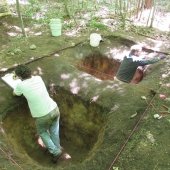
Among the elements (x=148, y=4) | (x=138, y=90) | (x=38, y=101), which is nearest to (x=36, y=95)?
(x=38, y=101)

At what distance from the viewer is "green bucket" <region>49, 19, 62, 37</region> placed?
29.8 feet

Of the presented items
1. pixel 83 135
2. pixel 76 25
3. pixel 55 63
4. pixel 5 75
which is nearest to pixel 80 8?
pixel 76 25

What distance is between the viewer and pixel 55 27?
360 inches

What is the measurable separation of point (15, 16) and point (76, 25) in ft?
6.92

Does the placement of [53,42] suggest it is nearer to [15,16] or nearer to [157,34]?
[15,16]

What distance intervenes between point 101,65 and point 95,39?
2.55 ft

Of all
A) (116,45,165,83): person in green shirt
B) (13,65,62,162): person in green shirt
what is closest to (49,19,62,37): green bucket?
(116,45,165,83): person in green shirt

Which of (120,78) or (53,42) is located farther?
(53,42)

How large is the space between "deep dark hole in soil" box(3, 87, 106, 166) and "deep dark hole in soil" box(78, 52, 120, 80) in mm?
1901

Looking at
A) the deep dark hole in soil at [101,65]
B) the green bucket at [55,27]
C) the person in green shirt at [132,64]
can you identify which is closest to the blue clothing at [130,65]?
the person in green shirt at [132,64]

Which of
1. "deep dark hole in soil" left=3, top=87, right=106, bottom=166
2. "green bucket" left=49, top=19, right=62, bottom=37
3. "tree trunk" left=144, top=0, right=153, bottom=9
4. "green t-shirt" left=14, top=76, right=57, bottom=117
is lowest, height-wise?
"deep dark hole in soil" left=3, top=87, right=106, bottom=166

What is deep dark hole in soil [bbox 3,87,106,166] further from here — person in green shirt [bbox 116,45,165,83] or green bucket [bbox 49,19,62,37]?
green bucket [bbox 49,19,62,37]

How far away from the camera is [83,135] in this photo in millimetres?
6629

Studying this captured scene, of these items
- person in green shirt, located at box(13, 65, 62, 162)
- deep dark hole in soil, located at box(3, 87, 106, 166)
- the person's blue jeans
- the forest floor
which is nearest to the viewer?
the forest floor
